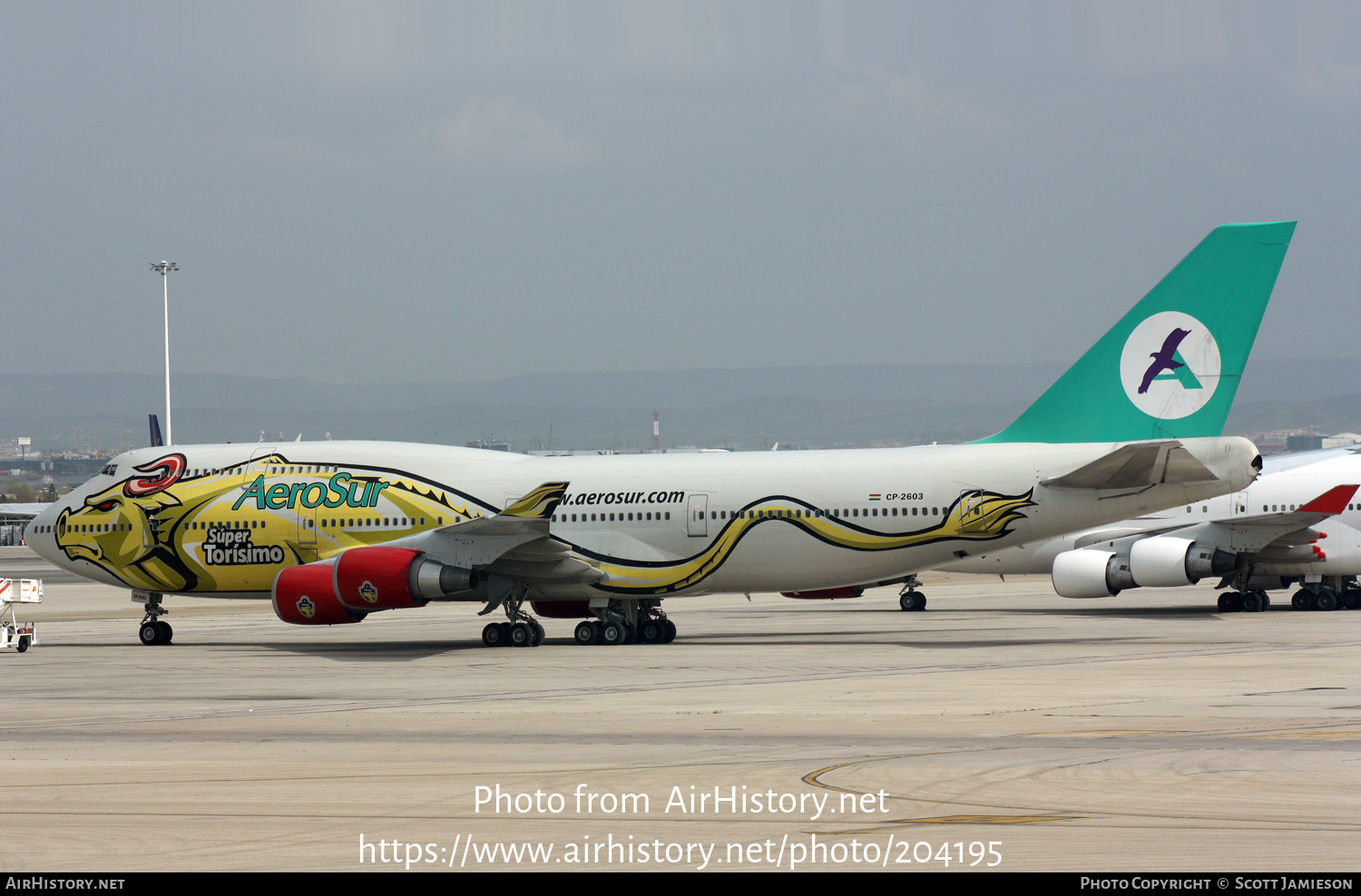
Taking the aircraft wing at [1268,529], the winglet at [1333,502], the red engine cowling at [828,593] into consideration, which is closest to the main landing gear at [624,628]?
the red engine cowling at [828,593]

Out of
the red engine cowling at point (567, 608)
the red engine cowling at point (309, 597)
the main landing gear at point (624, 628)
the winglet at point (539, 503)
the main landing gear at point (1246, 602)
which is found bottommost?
the main landing gear at point (1246, 602)

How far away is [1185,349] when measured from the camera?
81.7 feet

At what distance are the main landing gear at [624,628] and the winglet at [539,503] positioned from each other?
2911 millimetres

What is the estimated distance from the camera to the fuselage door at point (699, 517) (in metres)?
26.7

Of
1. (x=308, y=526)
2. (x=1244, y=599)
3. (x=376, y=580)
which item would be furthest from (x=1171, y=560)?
(x=308, y=526)

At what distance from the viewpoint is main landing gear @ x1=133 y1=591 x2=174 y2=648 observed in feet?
97.1

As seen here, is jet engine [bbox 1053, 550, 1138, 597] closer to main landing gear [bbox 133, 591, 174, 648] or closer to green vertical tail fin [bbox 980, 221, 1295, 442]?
green vertical tail fin [bbox 980, 221, 1295, 442]

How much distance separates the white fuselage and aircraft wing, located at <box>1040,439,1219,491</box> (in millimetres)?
187

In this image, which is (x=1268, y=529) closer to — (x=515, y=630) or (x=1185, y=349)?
(x=1185, y=349)

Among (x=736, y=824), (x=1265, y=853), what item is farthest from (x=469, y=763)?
(x=1265, y=853)

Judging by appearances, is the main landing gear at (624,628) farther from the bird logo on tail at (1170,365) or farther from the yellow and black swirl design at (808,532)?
the bird logo on tail at (1170,365)

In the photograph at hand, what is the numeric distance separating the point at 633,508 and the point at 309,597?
6069mm

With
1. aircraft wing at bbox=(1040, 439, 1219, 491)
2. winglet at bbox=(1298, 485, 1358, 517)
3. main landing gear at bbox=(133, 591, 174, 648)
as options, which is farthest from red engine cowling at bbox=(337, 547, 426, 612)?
winglet at bbox=(1298, 485, 1358, 517)

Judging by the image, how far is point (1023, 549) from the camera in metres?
36.3
